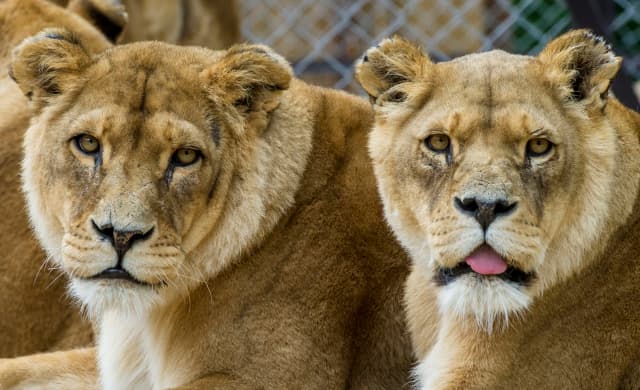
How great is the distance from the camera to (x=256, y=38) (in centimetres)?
1043

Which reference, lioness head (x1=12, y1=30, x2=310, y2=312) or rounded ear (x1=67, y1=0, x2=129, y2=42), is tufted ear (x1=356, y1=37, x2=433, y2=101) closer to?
lioness head (x1=12, y1=30, x2=310, y2=312)

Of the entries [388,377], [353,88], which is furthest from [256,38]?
[388,377]

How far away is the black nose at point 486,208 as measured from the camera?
342 cm

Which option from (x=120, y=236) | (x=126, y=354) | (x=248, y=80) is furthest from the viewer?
(x=126, y=354)

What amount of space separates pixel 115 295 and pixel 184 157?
0.44 metres

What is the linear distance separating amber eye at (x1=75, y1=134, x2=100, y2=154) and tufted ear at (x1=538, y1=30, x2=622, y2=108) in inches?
50.2

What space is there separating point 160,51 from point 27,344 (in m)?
1.38

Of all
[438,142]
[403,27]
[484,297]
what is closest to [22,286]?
[438,142]

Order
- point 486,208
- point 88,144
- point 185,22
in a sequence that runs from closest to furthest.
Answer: point 486,208
point 88,144
point 185,22

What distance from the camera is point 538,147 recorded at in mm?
3592

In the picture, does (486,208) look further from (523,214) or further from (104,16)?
(104,16)

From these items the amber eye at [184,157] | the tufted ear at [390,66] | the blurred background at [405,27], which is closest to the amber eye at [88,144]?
the amber eye at [184,157]

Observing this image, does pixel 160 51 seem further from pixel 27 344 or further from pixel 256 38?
pixel 256 38

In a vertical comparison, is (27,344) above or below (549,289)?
below
